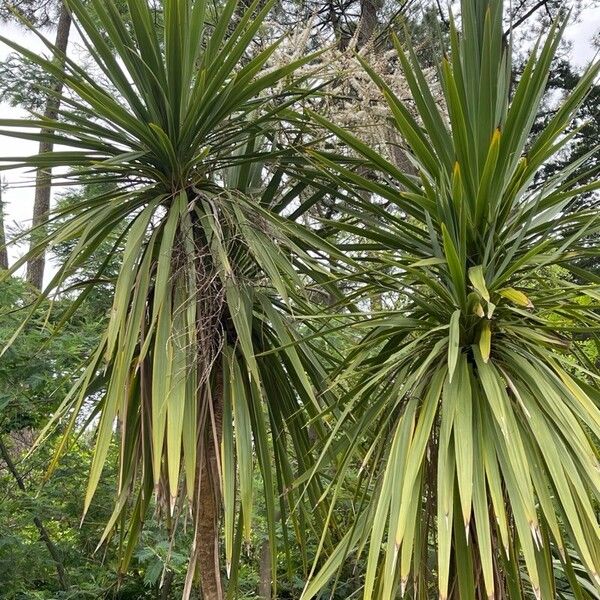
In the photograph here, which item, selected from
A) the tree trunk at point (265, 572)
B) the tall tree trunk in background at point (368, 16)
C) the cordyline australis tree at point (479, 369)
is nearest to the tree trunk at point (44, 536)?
the tree trunk at point (265, 572)

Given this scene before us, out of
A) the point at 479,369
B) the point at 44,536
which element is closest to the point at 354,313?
the point at 479,369

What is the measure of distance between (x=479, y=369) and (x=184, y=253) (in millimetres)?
902

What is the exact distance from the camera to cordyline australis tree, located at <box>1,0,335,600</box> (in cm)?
174

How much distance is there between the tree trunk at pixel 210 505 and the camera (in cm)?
188

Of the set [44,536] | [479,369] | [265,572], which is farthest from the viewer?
[265,572]

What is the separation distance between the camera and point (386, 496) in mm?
1479

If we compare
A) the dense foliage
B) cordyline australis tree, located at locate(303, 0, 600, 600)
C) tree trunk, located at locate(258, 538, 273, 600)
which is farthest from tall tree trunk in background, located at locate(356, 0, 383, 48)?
tree trunk, located at locate(258, 538, 273, 600)

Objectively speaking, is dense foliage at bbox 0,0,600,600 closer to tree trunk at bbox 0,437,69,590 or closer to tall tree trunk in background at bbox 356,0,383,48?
tree trunk at bbox 0,437,69,590

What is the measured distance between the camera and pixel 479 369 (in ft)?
5.01

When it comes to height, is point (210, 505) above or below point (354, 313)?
below

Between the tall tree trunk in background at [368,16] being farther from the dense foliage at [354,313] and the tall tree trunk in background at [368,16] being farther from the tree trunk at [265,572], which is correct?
the tree trunk at [265,572]

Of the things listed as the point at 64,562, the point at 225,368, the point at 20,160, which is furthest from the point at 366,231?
the point at 64,562

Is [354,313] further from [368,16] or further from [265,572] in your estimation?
[368,16]

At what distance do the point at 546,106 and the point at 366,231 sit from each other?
6.74 meters
